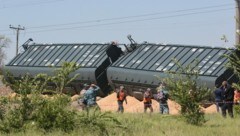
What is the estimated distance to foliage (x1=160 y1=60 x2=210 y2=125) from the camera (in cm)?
1397

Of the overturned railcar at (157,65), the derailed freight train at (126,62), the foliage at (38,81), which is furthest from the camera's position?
the derailed freight train at (126,62)

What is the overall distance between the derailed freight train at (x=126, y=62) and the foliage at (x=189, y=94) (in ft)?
36.4

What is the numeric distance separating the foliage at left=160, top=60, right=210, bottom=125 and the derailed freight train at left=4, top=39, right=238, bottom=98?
11106mm

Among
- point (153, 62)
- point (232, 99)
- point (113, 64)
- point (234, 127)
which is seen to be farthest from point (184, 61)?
point (234, 127)

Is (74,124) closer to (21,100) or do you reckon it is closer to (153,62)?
(21,100)

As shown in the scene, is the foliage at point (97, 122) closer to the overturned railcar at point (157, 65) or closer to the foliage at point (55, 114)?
the foliage at point (55, 114)

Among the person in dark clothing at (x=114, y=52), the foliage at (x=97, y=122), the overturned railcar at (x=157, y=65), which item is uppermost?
the person in dark clothing at (x=114, y=52)

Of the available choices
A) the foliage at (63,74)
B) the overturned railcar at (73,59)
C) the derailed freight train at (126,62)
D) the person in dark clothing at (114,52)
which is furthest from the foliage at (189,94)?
the person in dark clothing at (114,52)

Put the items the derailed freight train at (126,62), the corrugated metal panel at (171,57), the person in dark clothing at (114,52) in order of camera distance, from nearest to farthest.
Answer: the corrugated metal panel at (171,57) < the derailed freight train at (126,62) < the person in dark clothing at (114,52)

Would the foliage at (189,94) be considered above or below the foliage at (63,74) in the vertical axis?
below

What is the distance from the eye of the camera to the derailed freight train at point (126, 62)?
89.2ft

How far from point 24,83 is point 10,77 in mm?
548

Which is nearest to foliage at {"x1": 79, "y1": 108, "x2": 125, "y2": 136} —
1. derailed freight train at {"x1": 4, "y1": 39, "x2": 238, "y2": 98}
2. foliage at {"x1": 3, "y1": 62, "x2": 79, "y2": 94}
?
foliage at {"x1": 3, "y1": 62, "x2": 79, "y2": 94}

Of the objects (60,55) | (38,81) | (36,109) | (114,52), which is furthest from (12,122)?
(60,55)
